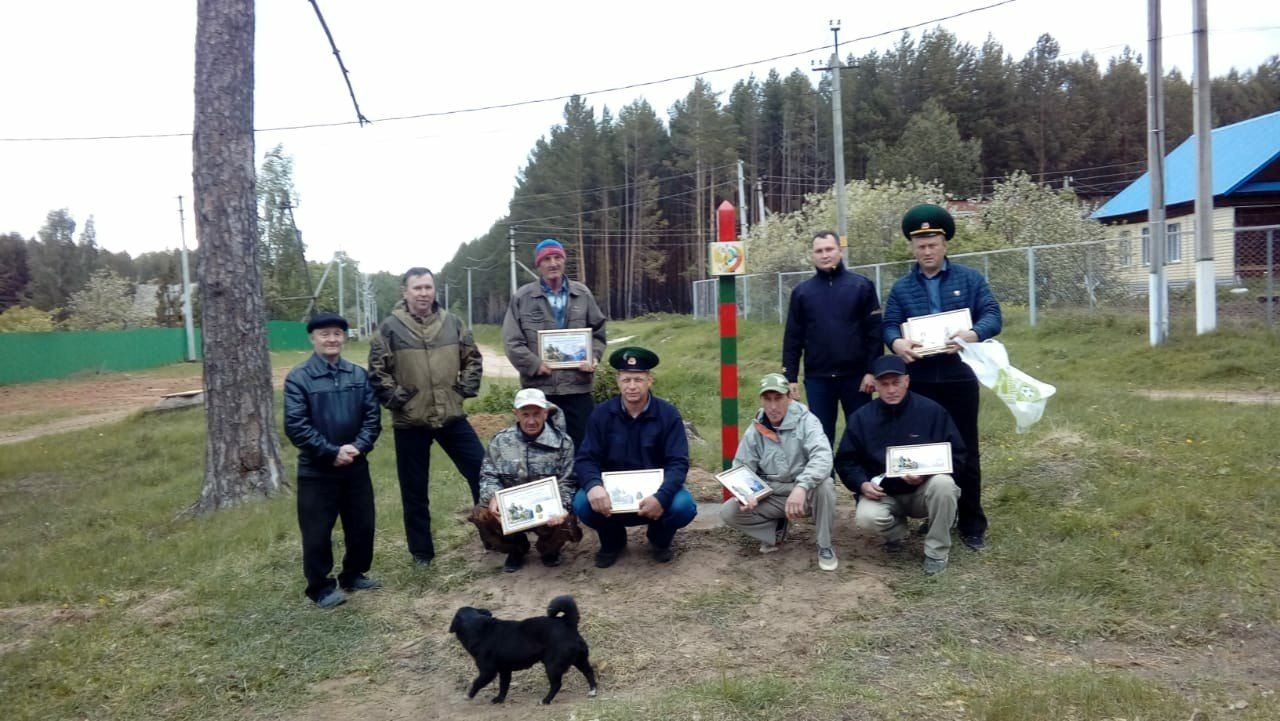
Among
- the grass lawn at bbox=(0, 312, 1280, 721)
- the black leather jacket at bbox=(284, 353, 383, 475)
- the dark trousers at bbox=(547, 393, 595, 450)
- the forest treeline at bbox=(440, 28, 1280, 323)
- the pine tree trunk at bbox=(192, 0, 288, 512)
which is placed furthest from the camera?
the forest treeline at bbox=(440, 28, 1280, 323)

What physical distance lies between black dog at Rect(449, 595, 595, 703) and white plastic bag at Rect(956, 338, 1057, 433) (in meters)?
2.96

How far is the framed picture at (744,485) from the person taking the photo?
5625mm

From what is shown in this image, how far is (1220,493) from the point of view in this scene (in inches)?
247

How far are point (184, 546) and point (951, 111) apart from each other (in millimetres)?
47504

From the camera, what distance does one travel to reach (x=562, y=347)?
6.20 m

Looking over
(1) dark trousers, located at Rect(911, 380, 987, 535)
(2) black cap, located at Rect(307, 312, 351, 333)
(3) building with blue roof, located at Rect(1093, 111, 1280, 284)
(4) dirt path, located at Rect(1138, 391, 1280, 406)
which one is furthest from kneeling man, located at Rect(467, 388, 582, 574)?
(3) building with blue roof, located at Rect(1093, 111, 1280, 284)

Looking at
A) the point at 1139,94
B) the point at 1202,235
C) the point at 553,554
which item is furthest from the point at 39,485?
the point at 1139,94

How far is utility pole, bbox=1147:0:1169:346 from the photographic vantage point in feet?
46.2

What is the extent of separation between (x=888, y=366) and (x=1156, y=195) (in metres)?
11.4

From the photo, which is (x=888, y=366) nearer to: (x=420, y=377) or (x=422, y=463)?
(x=420, y=377)

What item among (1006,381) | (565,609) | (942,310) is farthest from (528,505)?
(1006,381)

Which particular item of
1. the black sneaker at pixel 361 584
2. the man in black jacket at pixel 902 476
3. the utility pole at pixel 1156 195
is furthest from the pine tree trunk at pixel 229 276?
the utility pole at pixel 1156 195

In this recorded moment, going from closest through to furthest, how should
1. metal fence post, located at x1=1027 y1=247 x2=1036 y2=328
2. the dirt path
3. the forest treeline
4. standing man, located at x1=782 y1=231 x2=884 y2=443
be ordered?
standing man, located at x1=782 y1=231 x2=884 y2=443
the dirt path
metal fence post, located at x1=1027 y1=247 x2=1036 y2=328
the forest treeline

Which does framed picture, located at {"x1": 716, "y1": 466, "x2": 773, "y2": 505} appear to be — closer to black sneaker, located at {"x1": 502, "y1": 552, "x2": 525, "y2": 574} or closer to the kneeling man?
the kneeling man
